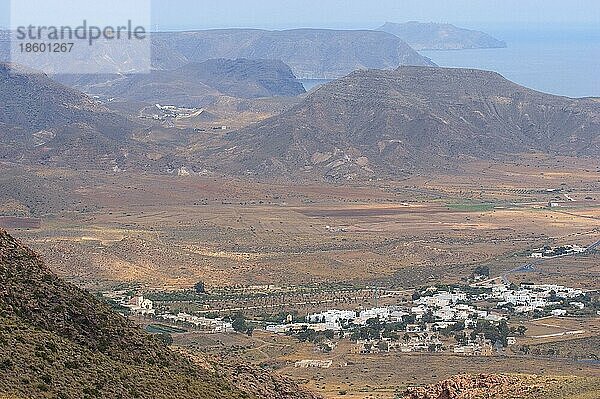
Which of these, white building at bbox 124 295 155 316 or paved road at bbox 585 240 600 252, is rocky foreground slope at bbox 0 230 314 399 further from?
paved road at bbox 585 240 600 252

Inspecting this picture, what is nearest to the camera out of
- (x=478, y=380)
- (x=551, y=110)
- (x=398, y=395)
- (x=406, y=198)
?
(x=478, y=380)

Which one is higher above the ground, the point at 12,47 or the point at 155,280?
the point at 12,47

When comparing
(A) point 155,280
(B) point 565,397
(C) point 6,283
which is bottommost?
(A) point 155,280

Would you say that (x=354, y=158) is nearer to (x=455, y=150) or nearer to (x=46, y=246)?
(x=455, y=150)

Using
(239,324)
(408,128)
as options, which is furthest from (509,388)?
(408,128)

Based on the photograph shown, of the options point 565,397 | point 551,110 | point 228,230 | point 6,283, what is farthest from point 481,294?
point 551,110

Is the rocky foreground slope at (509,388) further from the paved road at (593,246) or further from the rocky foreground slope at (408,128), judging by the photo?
the rocky foreground slope at (408,128)

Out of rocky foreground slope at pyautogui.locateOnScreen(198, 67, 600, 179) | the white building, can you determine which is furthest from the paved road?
rocky foreground slope at pyautogui.locateOnScreen(198, 67, 600, 179)
